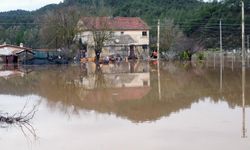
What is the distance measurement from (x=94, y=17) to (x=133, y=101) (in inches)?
1394

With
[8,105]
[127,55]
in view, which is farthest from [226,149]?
[127,55]

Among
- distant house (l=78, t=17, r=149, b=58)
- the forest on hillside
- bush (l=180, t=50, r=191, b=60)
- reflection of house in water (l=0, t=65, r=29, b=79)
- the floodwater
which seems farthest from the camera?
the forest on hillside

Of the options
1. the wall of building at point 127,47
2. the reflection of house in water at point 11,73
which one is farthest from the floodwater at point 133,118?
the wall of building at point 127,47

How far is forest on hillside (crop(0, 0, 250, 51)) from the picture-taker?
50594 mm

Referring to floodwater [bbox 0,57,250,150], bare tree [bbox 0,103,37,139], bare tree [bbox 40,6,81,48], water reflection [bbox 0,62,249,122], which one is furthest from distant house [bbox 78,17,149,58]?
bare tree [bbox 0,103,37,139]

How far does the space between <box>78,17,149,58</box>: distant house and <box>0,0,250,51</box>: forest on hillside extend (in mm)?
1397

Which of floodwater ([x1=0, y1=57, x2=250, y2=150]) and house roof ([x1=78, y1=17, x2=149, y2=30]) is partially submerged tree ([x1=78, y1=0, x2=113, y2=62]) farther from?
floodwater ([x1=0, y1=57, x2=250, y2=150])

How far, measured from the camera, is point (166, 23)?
192 feet

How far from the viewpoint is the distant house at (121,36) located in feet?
161

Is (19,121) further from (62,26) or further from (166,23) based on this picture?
(166,23)

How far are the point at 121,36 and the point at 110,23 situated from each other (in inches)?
116

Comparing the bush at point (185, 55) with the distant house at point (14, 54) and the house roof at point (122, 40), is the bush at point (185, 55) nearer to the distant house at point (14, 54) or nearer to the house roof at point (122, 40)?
the house roof at point (122, 40)

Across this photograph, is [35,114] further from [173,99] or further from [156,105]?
[173,99]

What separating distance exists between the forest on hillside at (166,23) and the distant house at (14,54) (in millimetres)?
3396
